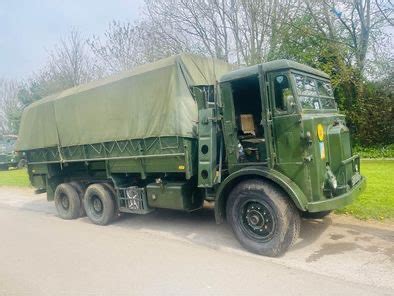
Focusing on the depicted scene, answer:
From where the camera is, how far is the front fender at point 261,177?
205 inches

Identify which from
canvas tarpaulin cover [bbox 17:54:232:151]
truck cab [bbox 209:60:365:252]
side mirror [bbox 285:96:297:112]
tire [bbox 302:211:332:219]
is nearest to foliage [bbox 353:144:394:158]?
tire [bbox 302:211:332:219]

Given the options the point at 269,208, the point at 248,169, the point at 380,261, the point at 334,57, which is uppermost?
the point at 334,57

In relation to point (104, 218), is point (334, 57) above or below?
above

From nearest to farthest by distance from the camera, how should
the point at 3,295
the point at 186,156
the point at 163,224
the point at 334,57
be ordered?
the point at 3,295, the point at 186,156, the point at 163,224, the point at 334,57

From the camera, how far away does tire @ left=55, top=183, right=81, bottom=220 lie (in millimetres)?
9141

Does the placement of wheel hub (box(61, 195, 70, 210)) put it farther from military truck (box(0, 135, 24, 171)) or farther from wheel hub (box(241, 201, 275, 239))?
military truck (box(0, 135, 24, 171))

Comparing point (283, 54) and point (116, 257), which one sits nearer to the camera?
point (116, 257)

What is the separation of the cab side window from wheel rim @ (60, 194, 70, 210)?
241 inches

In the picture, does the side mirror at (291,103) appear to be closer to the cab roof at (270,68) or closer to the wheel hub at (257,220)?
the cab roof at (270,68)

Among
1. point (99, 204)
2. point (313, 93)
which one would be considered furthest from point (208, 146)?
point (99, 204)

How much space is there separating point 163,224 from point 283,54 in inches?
478

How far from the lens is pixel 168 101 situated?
22.4 feet

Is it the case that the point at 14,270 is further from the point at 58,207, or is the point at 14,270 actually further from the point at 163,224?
the point at 58,207

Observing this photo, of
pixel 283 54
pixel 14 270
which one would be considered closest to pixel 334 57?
pixel 283 54
